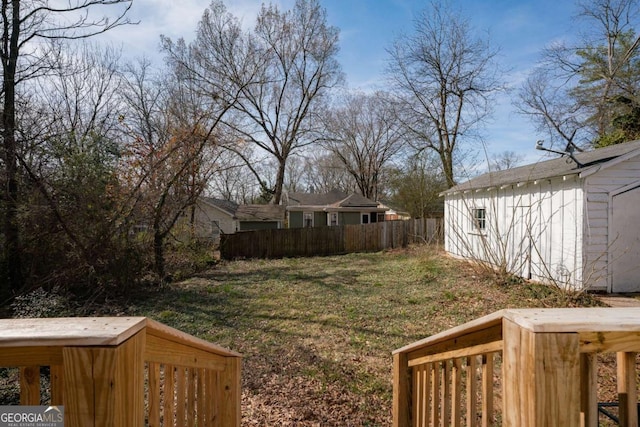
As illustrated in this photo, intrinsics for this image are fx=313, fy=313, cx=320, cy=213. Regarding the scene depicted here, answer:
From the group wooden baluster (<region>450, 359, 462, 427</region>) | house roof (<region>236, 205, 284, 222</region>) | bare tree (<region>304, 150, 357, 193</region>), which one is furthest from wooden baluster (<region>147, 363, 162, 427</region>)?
bare tree (<region>304, 150, 357, 193</region>)

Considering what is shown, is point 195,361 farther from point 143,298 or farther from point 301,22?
point 301,22

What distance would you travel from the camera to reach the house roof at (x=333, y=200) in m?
21.5

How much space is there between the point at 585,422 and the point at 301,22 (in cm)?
2205

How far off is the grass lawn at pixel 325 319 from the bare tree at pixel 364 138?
16.5 metres

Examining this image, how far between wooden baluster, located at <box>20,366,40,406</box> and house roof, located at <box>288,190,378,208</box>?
2052 centimetres

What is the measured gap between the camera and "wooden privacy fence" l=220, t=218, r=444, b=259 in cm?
1395

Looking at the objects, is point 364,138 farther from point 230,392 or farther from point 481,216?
point 230,392

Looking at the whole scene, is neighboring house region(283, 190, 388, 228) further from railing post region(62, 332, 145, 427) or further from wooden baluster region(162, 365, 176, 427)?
railing post region(62, 332, 145, 427)

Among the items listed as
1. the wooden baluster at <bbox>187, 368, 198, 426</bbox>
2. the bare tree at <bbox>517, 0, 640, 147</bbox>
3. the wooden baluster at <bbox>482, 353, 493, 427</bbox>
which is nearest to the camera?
the wooden baluster at <bbox>482, 353, 493, 427</bbox>

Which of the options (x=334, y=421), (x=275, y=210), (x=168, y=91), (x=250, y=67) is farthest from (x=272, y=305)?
(x=250, y=67)

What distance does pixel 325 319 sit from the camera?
5660mm

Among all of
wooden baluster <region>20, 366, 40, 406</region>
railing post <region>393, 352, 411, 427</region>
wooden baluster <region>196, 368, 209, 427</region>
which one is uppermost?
wooden baluster <region>20, 366, 40, 406</region>

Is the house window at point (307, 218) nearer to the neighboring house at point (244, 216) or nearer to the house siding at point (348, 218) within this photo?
the neighboring house at point (244, 216)

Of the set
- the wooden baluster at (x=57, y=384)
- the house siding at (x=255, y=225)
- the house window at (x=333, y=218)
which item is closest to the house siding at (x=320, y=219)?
the house window at (x=333, y=218)
